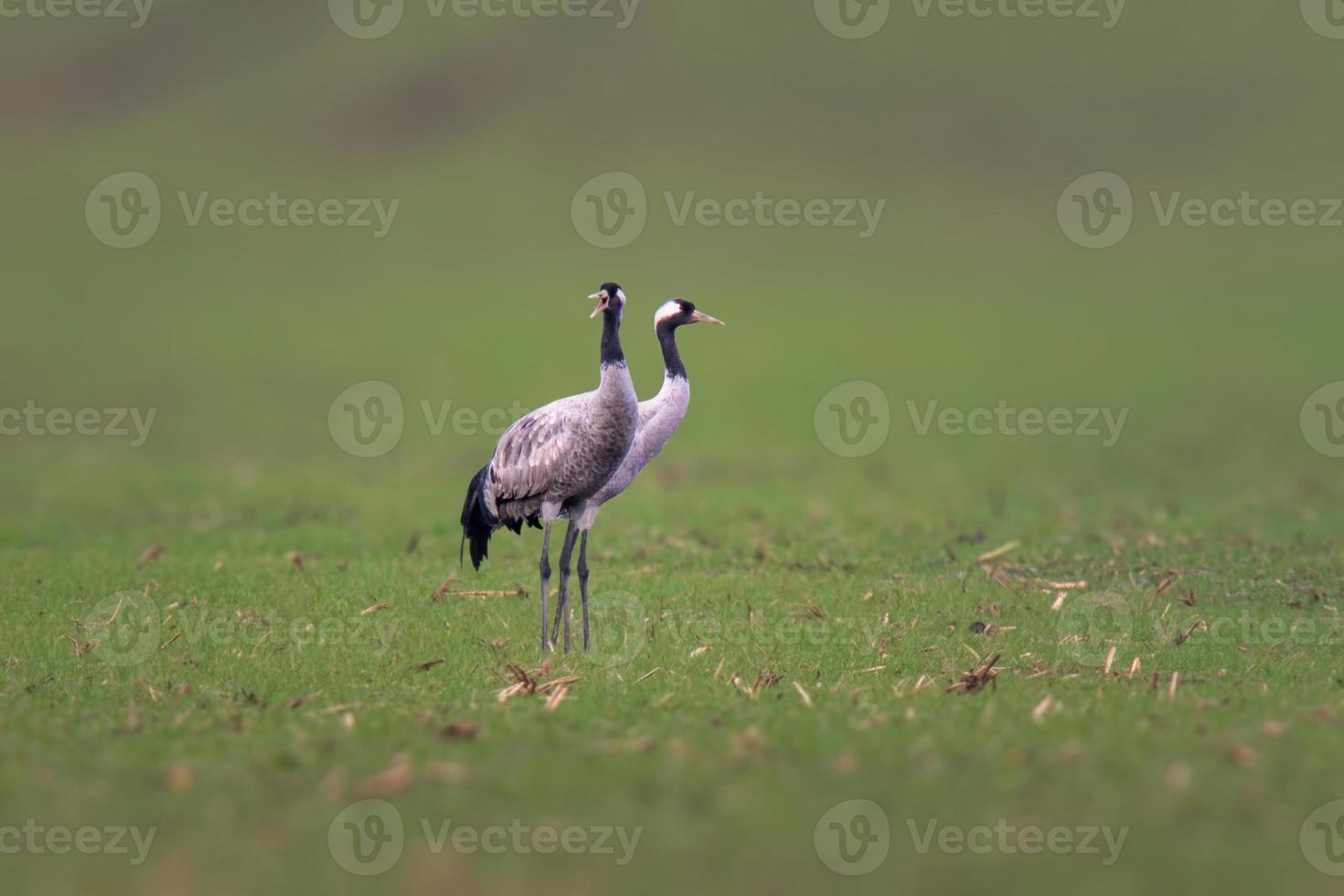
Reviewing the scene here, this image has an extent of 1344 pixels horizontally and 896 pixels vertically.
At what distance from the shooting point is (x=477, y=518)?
14719 millimetres

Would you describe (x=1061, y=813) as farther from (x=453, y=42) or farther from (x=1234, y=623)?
(x=453, y=42)

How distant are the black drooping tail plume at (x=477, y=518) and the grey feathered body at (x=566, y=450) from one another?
0.37 metres

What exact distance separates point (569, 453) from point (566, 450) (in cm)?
4

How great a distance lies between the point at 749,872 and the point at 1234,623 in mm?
8399

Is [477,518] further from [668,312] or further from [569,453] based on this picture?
[668,312]

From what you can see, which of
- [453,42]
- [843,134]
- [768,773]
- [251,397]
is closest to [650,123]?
[843,134]

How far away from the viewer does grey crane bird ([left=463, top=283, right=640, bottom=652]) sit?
42.9ft

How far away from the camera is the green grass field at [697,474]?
8102 mm

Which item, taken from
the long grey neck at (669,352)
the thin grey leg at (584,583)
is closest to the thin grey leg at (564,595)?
the thin grey leg at (584,583)

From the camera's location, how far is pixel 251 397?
3828 centimetres

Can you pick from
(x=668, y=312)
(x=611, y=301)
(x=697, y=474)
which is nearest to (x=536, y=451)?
(x=611, y=301)

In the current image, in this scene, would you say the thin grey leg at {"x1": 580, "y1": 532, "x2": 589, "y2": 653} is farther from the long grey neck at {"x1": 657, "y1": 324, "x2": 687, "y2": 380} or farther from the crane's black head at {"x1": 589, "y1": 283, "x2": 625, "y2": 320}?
the crane's black head at {"x1": 589, "y1": 283, "x2": 625, "y2": 320}

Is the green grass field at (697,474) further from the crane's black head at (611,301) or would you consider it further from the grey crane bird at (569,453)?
the crane's black head at (611,301)

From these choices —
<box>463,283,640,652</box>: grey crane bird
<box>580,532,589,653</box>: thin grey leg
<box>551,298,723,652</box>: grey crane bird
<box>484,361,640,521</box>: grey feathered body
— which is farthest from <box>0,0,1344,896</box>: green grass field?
<box>484,361,640,521</box>: grey feathered body
